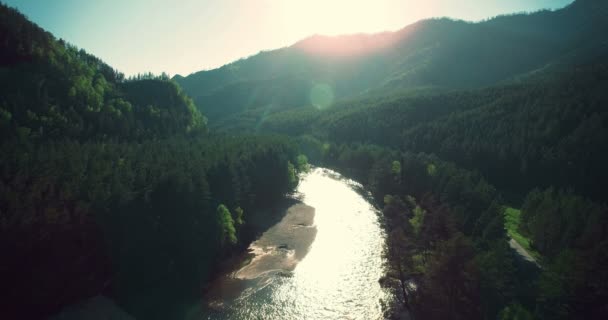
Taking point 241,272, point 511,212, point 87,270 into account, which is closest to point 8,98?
point 87,270

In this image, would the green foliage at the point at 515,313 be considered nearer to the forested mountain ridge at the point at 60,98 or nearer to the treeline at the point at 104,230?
the treeline at the point at 104,230

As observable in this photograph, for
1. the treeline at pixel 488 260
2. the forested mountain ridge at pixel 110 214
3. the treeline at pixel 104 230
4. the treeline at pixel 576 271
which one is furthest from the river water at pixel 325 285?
the treeline at pixel 576 271

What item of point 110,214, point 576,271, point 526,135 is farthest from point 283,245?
point 526,135

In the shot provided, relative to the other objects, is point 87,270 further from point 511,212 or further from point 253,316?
point 511,212

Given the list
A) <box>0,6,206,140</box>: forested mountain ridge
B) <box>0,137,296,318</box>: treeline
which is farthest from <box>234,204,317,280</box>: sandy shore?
<box>0,6,206,140</box>: forested mountain ridge

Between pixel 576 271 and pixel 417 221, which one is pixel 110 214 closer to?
pixel 417 221
